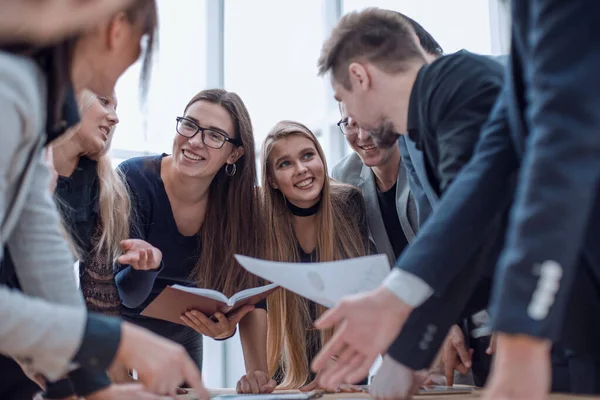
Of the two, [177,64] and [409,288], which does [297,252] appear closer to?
[409,288]

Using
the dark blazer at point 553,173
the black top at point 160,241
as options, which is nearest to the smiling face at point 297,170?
the black top at point 160,241

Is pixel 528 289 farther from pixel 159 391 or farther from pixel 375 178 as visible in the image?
pixel 375 178

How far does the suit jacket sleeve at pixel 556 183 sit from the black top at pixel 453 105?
1.69 ft

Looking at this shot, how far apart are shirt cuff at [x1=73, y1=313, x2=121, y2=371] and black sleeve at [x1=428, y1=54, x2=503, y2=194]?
0.68m

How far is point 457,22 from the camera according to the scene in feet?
10.8

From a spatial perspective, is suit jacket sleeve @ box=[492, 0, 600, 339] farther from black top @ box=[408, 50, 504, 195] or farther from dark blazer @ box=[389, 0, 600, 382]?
black top @ box=[408, 50, 504, 195]

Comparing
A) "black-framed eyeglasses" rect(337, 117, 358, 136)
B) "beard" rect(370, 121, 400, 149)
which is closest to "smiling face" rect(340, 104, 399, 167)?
"black-framed eyeglasses" rect(337, 117, 358, 136)

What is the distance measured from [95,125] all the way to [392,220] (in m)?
1.04

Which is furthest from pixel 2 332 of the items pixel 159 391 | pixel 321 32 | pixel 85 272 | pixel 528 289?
pixel 321 32

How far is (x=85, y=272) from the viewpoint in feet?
6.35

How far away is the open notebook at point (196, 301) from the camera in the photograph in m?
1.62

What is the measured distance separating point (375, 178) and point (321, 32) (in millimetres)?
2672

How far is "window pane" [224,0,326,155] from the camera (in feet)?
15.4

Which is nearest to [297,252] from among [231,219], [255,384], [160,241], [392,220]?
[231,219]
